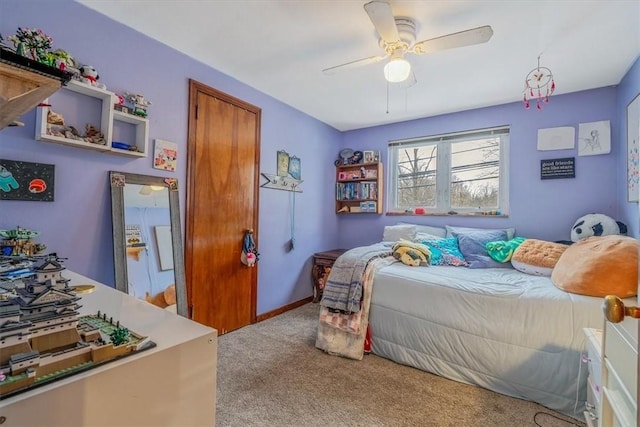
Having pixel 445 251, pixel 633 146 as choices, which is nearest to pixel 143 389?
pixel 445 251

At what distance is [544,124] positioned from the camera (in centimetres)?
296

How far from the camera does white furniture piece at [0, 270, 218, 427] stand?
51cm

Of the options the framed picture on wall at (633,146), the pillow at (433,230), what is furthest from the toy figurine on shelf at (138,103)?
the framed picture on wall at (633,146)

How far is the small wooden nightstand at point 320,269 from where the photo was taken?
3.64 meters

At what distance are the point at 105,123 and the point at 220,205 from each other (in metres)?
1.05

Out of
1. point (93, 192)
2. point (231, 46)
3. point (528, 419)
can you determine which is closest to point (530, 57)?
point (231, 46)

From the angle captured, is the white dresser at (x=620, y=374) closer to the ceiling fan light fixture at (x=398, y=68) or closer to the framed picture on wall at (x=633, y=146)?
the ceiling fan light fixture at (x=398, y=68)

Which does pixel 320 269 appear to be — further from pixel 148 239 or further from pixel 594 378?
pixel 594 378

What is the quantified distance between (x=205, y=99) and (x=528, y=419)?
10.5ft

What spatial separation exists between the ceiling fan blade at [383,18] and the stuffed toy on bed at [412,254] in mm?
1685

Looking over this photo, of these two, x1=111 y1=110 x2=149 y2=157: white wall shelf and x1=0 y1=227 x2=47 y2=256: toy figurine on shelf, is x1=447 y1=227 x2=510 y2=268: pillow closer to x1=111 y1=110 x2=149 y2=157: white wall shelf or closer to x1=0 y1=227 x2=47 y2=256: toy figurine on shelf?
x1=111 y1=110 x2=149 y2=157: white wall shelf

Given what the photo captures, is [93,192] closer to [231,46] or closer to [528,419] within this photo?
[231,46]

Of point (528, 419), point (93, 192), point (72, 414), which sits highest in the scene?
point (93, 192)

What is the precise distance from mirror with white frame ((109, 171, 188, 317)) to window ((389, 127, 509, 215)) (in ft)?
8.91
